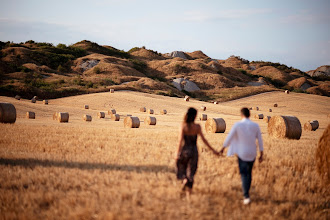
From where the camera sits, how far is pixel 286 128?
14.8 m

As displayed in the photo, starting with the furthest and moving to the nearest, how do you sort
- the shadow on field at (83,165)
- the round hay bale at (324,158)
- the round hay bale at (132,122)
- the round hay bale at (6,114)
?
the round hay bale at (132,122) < the round hay bale at (6,114) < the shadow on field at (83,165) < the round hay bale at (324,158)

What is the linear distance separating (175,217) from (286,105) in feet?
184

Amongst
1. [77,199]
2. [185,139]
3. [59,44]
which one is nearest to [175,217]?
[185,139]

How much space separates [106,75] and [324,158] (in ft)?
257

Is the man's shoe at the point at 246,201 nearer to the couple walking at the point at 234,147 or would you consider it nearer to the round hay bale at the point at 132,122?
the couple walking at the point at 234,147

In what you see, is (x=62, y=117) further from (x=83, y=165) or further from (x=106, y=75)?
(x=106, y=75)

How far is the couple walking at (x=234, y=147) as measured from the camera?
17.8 ft

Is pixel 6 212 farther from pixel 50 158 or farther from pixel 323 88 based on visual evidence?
pixel 323 88

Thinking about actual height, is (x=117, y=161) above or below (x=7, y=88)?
below

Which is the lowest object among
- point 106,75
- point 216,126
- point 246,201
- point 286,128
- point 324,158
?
point 246,201

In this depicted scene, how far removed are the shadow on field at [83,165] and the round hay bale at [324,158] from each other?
395 centimetres

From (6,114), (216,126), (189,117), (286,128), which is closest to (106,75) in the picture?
(6,114)

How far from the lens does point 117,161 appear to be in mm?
8422

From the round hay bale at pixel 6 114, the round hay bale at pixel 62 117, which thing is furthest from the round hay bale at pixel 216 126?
the round hay bale at pixel 6 114
